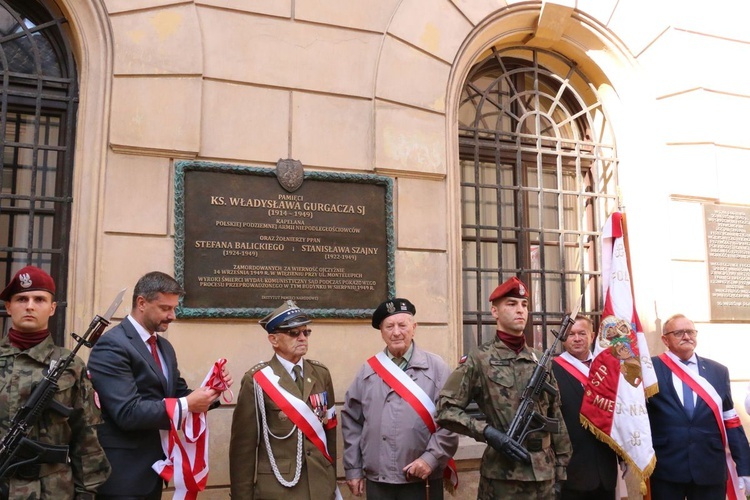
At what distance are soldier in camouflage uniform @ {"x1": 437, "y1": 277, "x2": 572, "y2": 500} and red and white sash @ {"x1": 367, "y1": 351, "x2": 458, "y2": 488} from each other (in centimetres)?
29

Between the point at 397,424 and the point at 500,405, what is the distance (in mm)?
685

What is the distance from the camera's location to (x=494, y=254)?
698 cm

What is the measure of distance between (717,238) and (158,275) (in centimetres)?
545

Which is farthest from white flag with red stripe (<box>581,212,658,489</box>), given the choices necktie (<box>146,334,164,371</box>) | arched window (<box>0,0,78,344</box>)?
arched window (<box>0,0,78,344</box>)

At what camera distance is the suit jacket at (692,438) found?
5.07 meters

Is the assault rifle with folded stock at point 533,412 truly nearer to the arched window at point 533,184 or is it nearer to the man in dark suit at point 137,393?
the man in dark suit at point 137,393

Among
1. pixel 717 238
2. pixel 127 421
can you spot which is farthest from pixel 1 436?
pixel 717 238

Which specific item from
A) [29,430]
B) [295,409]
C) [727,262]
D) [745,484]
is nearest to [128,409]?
[29,430]

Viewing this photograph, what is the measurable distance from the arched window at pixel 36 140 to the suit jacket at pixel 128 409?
161 cm

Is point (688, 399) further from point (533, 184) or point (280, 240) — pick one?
point (280, 240)

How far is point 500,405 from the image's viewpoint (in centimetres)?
436

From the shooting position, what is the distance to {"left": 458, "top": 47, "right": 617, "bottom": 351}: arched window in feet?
22.7

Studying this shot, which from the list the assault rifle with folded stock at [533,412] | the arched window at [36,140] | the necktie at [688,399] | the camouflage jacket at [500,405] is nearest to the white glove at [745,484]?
the necktie at [688,399]

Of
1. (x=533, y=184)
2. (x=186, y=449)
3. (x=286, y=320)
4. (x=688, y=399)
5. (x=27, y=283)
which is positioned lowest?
(x=186, y=449)
